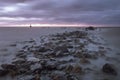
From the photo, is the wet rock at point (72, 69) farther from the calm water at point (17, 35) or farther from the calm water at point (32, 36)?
the calm water at point (17, 35)

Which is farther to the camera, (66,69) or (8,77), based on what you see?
(66,69)

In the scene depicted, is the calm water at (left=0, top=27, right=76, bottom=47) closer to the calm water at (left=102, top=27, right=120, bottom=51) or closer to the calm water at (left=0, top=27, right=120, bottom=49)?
the calm water at (left=0, top=27, right=120, bottom=49)

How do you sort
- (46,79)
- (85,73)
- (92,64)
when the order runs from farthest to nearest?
(92,64) → (85,73) → (46,79)

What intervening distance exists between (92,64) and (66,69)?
9.03 feet

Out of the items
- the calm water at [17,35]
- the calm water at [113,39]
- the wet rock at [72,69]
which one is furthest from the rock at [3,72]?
the calm water at [17,35]

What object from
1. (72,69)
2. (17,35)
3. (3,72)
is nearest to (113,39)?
(72,69)

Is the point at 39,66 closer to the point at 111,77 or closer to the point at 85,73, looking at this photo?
the point at 85,73

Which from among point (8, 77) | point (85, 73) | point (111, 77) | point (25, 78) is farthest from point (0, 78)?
point (111, 77)

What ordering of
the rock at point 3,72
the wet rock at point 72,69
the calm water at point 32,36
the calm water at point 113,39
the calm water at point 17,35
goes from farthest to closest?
the calm water at point 17,35 → the calm water at point 32,36 → the calm water at point 113,39 → the wet rock at point 72,69 → the rock at point 3,72

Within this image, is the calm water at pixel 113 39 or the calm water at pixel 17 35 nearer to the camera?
the calm water at pixel 113 39

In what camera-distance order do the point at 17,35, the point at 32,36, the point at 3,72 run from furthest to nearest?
the point at 17,35 → the point at 32,36 → the point at 3,72

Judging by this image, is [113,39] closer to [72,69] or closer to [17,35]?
[72,69]

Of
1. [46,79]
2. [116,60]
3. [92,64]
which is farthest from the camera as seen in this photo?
[116,60]

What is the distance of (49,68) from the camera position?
12.0 meters
